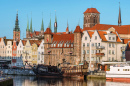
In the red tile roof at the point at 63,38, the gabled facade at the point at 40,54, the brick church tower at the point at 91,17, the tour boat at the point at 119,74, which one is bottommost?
the tour boat at the point at 119,74

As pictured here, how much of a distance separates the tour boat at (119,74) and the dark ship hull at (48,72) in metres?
16.5

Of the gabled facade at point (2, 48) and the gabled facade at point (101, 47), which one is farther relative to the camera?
the gabled facade at point (2, 48)

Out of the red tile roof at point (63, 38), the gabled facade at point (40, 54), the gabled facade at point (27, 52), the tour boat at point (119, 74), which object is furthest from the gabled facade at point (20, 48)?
the tour boat at point (119, 74)

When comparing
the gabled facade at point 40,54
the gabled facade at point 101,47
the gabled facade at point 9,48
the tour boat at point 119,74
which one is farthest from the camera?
the gabled facade at point 9,48

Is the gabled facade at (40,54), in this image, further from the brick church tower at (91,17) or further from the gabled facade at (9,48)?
the brick church tower at (91,17)

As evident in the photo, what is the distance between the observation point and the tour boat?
103 metres

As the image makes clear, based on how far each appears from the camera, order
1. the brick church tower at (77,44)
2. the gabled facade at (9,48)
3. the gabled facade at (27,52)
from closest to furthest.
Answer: the brick church tower at (77,44)
the gabled facade at (27,52)
the gabled facade at (9,48)

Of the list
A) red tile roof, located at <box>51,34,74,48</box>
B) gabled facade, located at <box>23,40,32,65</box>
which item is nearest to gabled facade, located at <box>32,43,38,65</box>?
gabled facade, located at <box>23,40,32,65</box>

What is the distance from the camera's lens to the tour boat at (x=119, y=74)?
103m

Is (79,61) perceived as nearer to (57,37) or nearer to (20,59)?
(57,37)

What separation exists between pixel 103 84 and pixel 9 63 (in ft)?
251

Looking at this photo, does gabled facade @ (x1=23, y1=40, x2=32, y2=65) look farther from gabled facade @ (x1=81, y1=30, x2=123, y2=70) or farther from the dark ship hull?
the dark ship hull

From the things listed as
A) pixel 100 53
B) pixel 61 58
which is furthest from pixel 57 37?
pixel 100 53

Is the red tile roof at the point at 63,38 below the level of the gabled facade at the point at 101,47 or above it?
above
